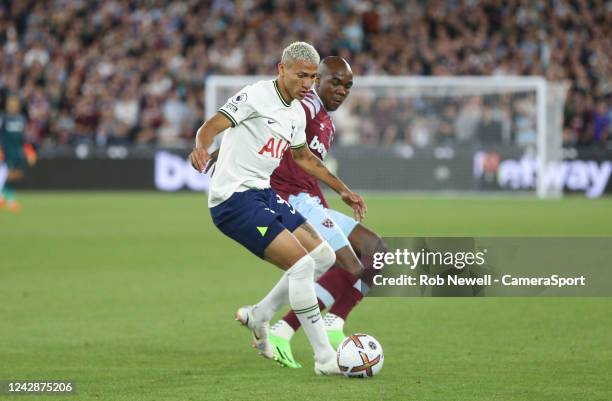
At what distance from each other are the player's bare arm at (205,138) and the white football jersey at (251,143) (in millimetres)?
122

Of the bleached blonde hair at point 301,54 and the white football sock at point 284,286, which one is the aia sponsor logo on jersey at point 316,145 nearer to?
the white football sock at point 284,286

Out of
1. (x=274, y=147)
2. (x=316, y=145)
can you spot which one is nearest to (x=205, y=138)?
(x=274, y=147)

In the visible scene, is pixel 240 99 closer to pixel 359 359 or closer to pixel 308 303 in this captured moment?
pixel 308 303

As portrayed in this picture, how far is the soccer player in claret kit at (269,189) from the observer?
6730mm

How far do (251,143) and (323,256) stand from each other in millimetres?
829

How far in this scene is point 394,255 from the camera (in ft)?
24.2

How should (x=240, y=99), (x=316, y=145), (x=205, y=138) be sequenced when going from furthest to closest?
(x=316, y=145) < (x=240, y=99) < (x=205, y=138)

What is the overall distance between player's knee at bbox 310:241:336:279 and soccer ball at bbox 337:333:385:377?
1.89 ft

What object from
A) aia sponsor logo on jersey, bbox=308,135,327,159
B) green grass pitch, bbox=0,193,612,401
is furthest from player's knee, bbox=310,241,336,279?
aia sponsor logo on jersey, bbox=308,135,327,159

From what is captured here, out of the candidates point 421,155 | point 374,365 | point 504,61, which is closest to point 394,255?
point 374,365

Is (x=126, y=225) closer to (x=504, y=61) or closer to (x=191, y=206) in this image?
(x=191, y=206)

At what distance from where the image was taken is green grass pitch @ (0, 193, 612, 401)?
6.39 metres

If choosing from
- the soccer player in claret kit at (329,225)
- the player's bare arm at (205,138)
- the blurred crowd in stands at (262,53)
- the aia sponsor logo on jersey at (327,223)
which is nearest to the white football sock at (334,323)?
the soccer player in claret kit at (329,225)

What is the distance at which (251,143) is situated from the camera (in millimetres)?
6871
